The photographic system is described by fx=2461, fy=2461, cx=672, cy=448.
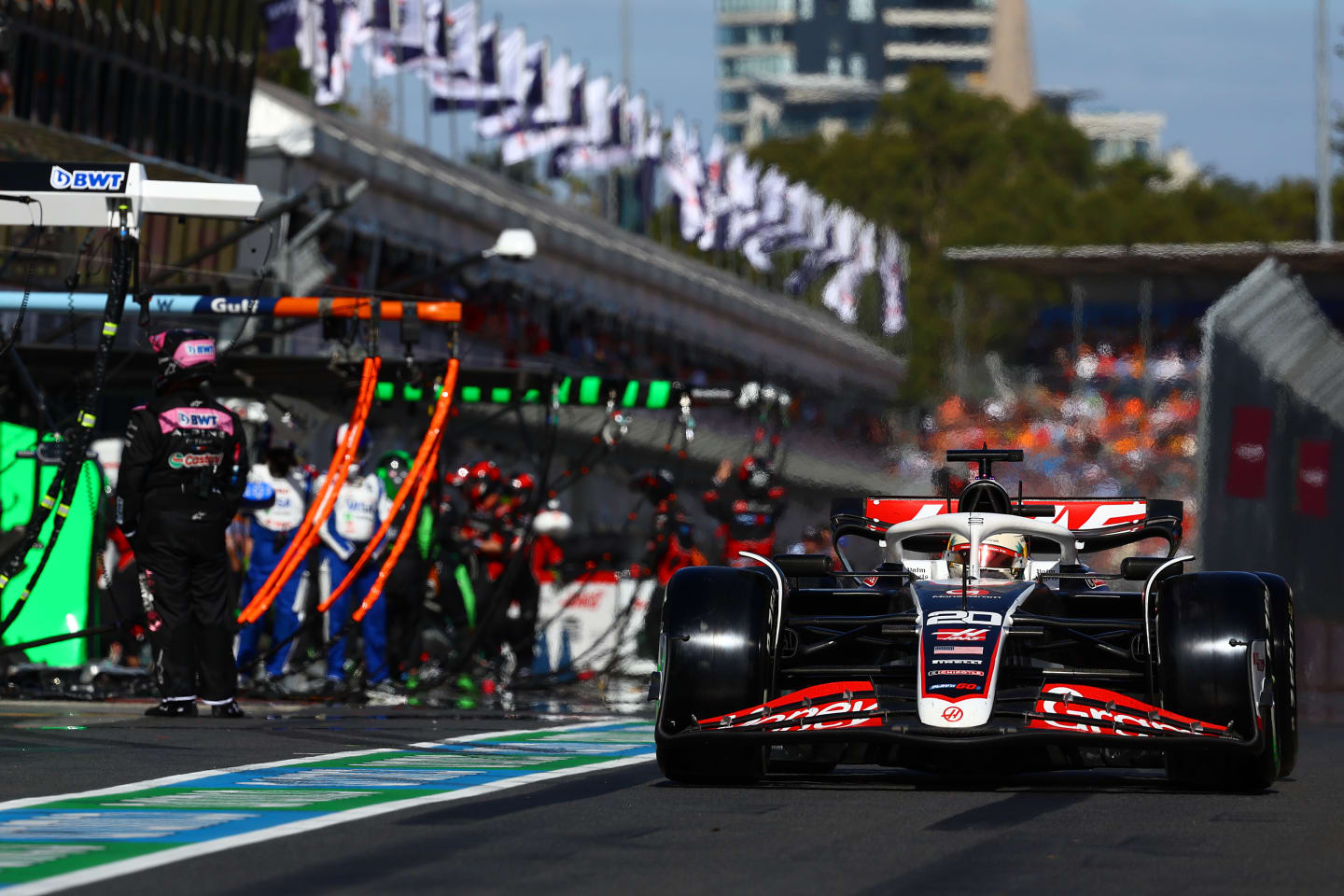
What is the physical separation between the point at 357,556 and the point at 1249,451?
8845 mm

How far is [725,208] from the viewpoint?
5828 cm

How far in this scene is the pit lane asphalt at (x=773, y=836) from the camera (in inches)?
238

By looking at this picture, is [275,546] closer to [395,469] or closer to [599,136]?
[395,469]

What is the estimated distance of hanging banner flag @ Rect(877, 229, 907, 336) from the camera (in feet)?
247

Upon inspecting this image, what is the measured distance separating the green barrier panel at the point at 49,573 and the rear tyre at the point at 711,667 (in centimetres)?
809

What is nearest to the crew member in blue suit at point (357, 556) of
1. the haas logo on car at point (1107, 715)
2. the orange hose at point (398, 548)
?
the orange hose at point (398, 548)

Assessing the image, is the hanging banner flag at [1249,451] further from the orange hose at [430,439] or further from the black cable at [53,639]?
the black cable at [53,639]

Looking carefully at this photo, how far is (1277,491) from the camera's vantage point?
21.6 m

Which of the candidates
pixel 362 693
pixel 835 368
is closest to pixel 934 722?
Answer: pixel 362 693

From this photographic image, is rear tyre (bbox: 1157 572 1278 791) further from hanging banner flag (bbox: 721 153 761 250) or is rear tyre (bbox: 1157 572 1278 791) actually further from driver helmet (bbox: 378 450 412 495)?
hanging banner flag (bbox: 721 153 761 250)

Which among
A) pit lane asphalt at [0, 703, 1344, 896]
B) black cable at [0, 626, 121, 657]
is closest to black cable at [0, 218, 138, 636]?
black cable at [0, 626, 121, 657]

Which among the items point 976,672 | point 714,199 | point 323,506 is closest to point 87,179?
point 323,506

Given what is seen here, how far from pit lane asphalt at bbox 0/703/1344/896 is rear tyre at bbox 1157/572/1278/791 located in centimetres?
18

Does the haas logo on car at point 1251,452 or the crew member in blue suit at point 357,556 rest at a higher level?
the haas logo on car at point 1251,452
